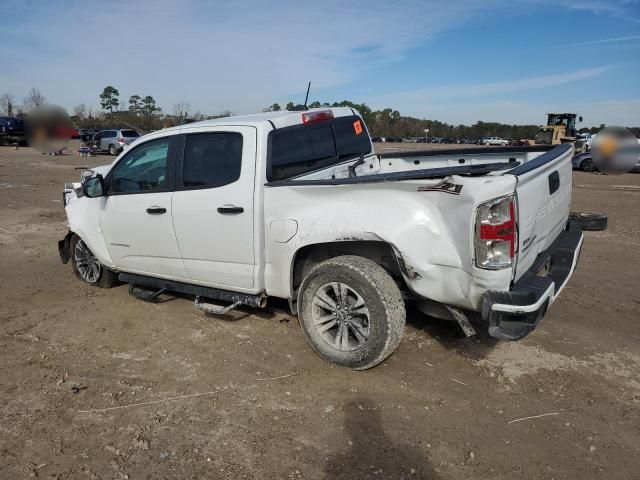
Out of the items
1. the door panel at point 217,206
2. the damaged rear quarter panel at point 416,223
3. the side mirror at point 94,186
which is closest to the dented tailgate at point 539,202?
the damaged rear quarter panel at point 416,223

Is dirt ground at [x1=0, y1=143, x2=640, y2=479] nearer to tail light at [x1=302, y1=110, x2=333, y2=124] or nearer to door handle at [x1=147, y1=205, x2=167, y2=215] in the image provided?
door handle at [x1=147, y1=205, x2=167, y2=215]

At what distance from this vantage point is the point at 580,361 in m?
3.79

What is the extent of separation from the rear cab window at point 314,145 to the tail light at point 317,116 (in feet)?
0.12

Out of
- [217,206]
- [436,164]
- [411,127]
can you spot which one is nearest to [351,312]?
[217,206]

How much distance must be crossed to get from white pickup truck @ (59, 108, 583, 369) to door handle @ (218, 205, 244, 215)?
0.04 ft

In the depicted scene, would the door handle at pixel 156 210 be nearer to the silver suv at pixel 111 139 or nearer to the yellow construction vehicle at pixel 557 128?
the silver suv at pixel 111 139

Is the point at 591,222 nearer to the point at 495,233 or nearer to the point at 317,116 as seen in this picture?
the point at 495,233

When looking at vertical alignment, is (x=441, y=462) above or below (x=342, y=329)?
below

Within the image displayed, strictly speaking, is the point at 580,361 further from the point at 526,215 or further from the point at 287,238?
the point at 287,238

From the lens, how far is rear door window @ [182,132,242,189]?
3947 mm

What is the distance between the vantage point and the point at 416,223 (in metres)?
3.12

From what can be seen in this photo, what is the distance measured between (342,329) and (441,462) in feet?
4.00

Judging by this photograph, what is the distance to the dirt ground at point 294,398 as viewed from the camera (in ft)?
9.01

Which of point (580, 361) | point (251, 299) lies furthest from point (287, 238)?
point (580, 361)
